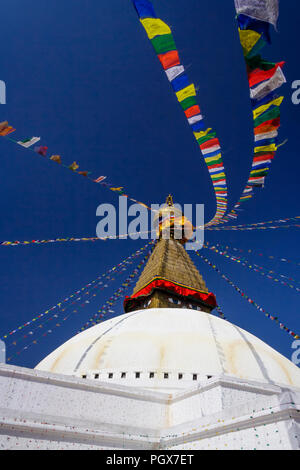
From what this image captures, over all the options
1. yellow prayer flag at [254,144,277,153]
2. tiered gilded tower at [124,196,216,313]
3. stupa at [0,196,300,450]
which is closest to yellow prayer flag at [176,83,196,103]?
yellow prayer flag at [254,144,277,153]

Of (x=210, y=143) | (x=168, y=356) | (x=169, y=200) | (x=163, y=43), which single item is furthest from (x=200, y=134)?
(x=169, y=200)

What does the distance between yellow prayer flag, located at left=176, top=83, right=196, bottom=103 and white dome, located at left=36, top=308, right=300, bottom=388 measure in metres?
5.79

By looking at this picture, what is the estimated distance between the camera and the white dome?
7.42 m

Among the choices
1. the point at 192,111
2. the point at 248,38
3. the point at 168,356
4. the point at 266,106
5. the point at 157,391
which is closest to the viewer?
the point at 248,38

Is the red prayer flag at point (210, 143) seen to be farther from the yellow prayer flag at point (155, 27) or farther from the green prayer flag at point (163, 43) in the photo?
the yellow prayer flag at point (155, 27)

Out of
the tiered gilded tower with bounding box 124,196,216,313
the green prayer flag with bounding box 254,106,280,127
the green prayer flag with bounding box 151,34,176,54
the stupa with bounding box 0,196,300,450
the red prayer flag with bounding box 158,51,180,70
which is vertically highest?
the green prayer flag with bounding box 151,34,176,54

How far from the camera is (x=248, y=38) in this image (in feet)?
15.0

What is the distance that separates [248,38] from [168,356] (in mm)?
6684

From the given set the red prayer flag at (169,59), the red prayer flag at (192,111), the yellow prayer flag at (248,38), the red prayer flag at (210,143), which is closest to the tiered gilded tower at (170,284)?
the red prayer flag at (210,143)

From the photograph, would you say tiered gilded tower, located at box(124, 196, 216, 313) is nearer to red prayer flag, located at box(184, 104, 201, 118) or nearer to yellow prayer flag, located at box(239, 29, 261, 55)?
red prayer flag, located at box(184, 104, 201, 118)

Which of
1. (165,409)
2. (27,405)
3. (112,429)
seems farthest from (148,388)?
(27,405)

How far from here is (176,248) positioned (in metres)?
17.2

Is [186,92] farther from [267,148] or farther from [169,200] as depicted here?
[169,200]
